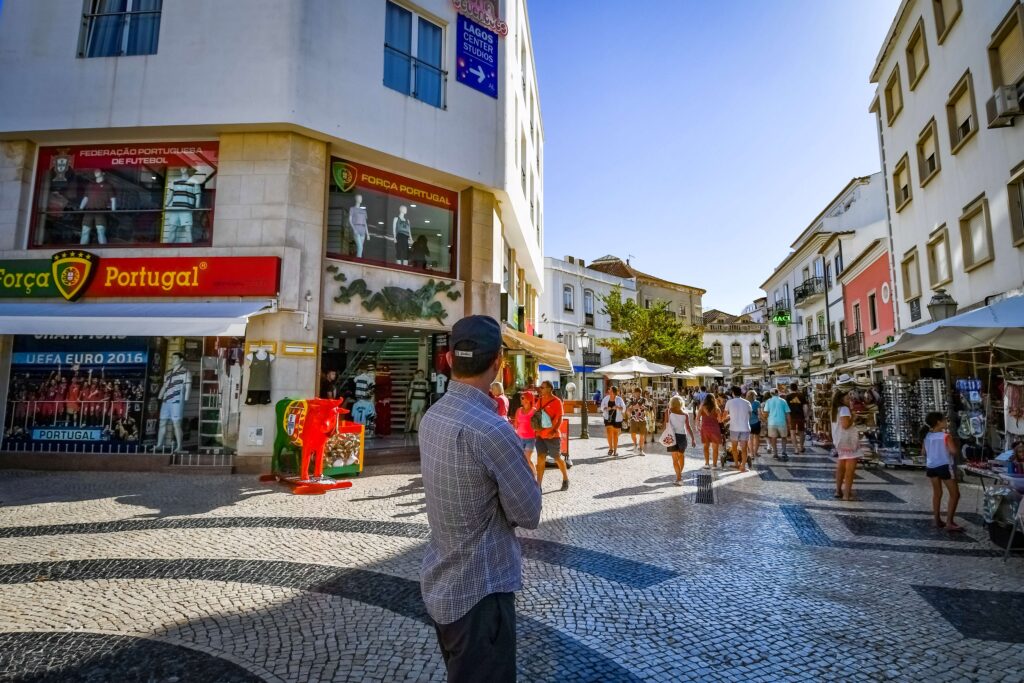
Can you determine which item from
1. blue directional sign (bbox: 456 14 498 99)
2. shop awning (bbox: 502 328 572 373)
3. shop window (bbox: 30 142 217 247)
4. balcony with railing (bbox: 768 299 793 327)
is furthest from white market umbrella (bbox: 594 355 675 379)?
balcony with railing (bbox: 768 299 793 327)

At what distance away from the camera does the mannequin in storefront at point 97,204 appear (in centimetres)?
1189

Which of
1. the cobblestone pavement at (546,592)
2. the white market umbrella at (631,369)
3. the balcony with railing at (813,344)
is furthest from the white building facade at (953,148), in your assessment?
the balcony with railing at (813,344)

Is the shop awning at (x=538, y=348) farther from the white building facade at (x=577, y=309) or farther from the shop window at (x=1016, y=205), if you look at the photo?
the white building facade at (x=577, y=309)

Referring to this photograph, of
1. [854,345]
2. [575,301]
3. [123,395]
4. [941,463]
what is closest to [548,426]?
[941,463]

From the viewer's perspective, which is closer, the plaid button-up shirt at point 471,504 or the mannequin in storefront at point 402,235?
the plaid button-up shirt at point 471,504

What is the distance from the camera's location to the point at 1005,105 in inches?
427

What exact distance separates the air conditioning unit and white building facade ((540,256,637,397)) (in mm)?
26365

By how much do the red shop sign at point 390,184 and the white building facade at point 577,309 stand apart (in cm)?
2372

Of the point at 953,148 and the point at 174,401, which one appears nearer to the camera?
the point at 174,401

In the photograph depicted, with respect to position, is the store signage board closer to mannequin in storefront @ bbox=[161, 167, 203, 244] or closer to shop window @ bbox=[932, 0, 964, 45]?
mannequin in storefront @ bbox=[161, 167, 203, 244]

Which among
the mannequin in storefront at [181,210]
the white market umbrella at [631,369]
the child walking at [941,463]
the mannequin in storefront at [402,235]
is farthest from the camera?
the white market umbrella at [631,369]

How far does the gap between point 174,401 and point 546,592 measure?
9763 millimetres

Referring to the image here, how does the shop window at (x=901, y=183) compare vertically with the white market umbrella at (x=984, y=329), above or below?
above

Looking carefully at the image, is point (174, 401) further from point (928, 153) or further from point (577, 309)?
point (577, 309)
